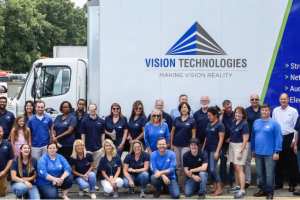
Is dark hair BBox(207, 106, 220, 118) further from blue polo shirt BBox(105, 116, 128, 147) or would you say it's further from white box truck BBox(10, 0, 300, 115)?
blue polo shirt BBox(105, 116, 128, 147)

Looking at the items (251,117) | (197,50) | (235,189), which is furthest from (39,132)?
(251,117)

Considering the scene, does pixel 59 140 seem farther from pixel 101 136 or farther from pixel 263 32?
pixel 263 32

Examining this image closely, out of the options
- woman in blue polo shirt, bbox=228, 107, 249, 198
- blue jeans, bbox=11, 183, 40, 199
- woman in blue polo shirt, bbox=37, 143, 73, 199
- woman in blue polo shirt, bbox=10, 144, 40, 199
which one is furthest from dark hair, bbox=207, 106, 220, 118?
blue jeans, bbox=11, 183, 40, 199

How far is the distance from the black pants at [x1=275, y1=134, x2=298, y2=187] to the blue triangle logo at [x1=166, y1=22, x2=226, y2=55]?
2.02 m

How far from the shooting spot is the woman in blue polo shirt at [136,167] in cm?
995

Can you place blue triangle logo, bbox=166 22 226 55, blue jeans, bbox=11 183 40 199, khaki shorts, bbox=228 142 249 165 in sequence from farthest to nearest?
blue triangle logo, bbox=166 22 226 55, khaki shorts, bbox=228 142 249 165, blue jeans, bbox=11 183 40 199

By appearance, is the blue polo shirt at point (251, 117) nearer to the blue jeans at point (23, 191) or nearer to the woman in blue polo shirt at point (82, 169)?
the woman in blue polo shirt at point (82, 169)

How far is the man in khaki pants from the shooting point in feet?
32.2

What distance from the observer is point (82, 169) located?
32.9 ft

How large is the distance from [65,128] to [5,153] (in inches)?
46.2

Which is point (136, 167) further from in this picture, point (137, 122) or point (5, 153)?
point (5, 153)

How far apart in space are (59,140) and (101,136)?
78 centimetres

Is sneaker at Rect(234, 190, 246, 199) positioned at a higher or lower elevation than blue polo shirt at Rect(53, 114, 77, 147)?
lower

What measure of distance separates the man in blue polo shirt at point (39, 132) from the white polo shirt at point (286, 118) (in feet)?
13.7
